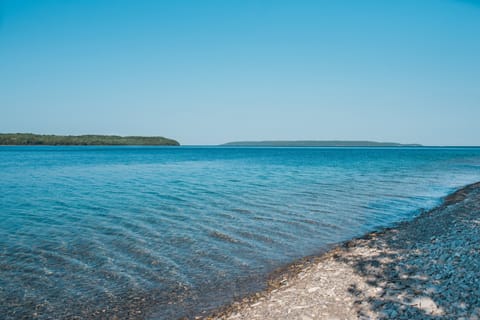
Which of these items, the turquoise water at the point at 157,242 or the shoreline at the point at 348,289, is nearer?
the shoreline at the point at 348,289

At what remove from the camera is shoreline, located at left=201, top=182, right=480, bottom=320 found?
19.5ft

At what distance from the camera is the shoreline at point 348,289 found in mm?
5943

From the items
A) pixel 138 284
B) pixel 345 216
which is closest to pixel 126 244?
pixel 138 284

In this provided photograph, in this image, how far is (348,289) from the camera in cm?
710

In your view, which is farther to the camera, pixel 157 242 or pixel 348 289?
pixel 157 242

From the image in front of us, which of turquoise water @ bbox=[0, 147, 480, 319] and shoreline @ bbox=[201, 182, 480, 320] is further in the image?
turquoise water @ bbox=[0, 147, 480, 319]

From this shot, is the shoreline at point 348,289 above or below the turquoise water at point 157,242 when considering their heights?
above

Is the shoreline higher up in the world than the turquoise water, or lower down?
higher up

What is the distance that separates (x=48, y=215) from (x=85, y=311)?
465 inches

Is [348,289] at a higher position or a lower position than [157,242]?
higher

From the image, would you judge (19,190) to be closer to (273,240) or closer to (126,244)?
(126,244)

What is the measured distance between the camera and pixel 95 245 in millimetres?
11859

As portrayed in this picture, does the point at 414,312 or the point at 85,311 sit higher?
the point at 414,312

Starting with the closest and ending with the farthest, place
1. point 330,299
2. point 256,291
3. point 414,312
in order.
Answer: point 414,312 < point 330,299 < point 256,291
